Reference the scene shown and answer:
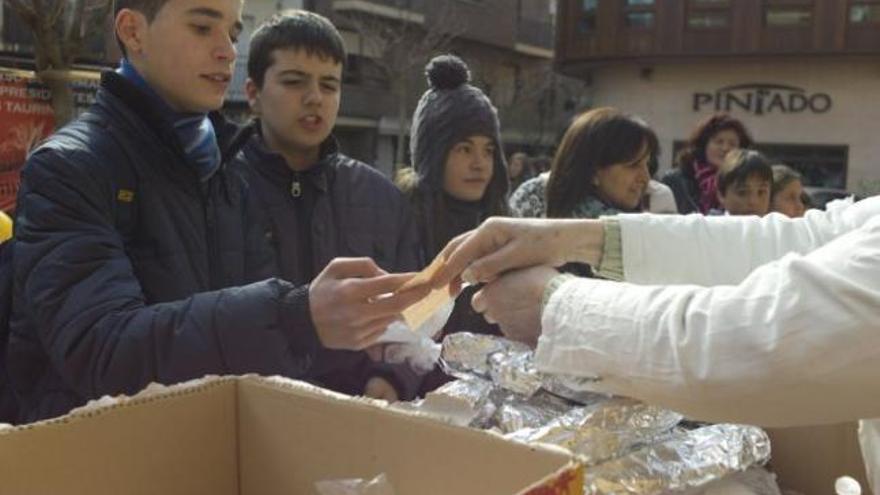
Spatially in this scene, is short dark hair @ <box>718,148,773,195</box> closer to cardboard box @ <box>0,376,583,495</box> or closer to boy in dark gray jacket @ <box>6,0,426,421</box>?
boy in dark gray jacket @ <box>6,0,426,421</box>

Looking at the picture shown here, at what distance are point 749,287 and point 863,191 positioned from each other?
913 inches

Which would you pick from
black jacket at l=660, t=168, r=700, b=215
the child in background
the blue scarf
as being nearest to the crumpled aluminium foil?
the blue scarf

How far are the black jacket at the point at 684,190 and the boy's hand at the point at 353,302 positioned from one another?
417 cm

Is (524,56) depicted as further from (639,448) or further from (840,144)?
(639,448)

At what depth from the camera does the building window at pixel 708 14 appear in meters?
23.4

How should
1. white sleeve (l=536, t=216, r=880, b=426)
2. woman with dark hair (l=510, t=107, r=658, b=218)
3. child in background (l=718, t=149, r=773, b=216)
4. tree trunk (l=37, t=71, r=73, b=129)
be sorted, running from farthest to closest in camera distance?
tree trunk (l=37, t=71, r=73, b=129)
child in background (l=718, t=149, r=773, b=216)
woman with dark hair (l=510, t=107, r=658, b=218)
white sleeve (l=536, t=216, r=880, b=426)

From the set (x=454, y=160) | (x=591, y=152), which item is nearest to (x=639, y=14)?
(x=591, y=152)

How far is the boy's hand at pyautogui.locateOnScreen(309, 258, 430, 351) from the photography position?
54.4 inches

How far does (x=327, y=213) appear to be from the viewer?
249cm

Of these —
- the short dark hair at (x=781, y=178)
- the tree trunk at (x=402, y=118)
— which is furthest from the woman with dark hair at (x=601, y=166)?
the tree trunk at (x=402, y=118)

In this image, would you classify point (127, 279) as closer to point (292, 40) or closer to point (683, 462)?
point (683, 462)

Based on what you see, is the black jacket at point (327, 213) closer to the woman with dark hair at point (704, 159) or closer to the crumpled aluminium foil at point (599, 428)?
the crumpled aluminium foil at point (599, 428)

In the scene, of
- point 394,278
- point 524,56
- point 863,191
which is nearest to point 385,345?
point 394,278

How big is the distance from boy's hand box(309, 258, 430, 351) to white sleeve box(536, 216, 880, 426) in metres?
0.32
